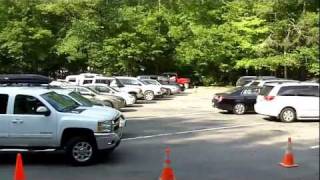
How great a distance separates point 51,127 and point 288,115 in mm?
10023

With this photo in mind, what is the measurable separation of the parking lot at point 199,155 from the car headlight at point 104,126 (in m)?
0.73

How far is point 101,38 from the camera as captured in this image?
52.5 metres

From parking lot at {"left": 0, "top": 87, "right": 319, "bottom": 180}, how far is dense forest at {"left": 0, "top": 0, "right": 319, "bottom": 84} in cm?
3138

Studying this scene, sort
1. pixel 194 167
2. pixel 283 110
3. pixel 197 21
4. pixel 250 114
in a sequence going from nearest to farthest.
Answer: pixel 194 167
pixel 283 110
pixel 250 114
pixel 197 21

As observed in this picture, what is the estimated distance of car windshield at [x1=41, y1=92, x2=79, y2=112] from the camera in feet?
36.4

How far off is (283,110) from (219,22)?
38.6 metres

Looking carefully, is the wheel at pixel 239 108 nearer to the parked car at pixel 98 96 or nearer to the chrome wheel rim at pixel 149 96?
the parked car at pixel 98 96

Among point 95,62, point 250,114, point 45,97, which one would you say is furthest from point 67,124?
point 95,62

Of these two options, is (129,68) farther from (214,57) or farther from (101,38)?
(214,57)

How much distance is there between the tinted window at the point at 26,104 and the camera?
11.0m

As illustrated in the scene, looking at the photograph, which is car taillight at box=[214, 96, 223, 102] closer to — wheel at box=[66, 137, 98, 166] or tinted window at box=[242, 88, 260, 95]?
tinted window at box=[242, 88, 260, 95]

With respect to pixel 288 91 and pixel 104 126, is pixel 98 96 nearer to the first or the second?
pixel 288 91

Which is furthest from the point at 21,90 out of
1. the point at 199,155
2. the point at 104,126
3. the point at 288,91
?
the point at 288,91

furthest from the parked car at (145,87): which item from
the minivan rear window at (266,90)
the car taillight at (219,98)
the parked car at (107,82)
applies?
the minivan rear window at (266,90)
